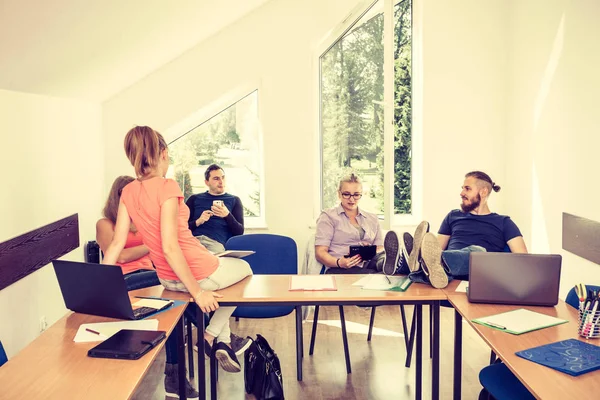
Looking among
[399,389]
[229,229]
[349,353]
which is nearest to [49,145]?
[229,229]

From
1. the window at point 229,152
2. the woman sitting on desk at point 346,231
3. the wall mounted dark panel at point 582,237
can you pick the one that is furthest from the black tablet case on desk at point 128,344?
the window at point 229,152

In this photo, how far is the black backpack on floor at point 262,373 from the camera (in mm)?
3490

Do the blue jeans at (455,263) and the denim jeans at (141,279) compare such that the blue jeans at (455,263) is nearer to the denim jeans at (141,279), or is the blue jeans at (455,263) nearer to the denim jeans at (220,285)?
the denim jeans at (220,285)

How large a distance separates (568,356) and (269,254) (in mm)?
2329

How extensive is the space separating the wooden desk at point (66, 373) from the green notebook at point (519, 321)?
1379 mm

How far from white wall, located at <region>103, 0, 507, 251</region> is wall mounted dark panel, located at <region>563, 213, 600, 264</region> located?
55.9 inches

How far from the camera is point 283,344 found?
457 cm

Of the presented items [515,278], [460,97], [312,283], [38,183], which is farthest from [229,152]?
[515,278]

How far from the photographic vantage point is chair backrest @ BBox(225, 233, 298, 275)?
13.8 feet

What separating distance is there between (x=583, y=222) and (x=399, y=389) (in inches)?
65.3

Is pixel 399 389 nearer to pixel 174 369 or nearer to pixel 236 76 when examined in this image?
pixel 174 369

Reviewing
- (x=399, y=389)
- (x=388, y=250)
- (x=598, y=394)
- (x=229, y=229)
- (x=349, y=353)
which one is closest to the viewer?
(x=598, y=394)

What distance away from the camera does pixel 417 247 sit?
327cm

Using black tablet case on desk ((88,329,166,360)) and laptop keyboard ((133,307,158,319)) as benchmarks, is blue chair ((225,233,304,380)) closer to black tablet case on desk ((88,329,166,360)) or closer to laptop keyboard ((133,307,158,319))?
laptop keyboard ((133,307,158,319))
